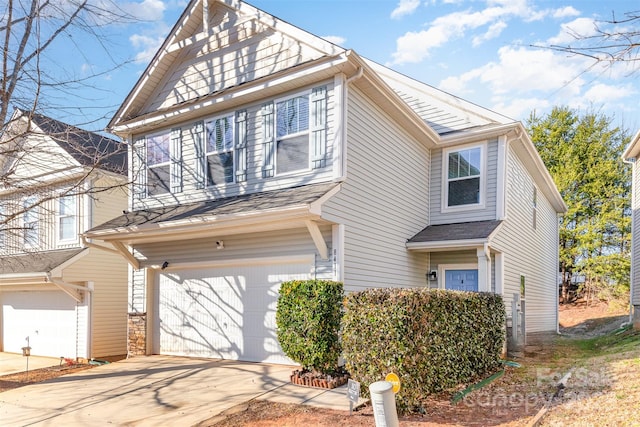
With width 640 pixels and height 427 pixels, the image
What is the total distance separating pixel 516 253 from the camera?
12609 mm

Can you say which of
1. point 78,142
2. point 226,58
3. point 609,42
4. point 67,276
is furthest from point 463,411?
point 67,276

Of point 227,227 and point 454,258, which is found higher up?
point 227,227

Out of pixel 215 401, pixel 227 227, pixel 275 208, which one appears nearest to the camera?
pixel 215 401

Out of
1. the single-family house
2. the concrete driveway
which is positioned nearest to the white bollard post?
the concrete driveway

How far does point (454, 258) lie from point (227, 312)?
5816mm

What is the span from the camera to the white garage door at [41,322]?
13.2 metres

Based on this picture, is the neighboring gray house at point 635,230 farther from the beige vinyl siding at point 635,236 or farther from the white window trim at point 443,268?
the white window trim at point 443,268

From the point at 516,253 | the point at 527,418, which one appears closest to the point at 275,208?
the point at 527,418

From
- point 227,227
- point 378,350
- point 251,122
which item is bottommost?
point 378,350

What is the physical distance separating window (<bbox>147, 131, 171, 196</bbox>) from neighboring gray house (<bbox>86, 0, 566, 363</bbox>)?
4cm

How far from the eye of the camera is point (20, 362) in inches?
502

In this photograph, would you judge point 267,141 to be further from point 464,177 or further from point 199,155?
point 464,177

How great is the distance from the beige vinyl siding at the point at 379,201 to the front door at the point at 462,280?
639mm

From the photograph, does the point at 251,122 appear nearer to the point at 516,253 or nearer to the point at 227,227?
the point at 227,227
